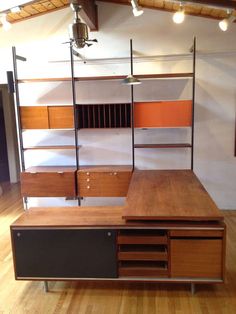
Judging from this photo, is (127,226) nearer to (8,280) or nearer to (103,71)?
(8,280)

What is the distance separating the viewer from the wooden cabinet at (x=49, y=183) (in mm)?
4023

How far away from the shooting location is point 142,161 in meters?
4.40

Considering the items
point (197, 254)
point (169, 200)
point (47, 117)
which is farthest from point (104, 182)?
point (197, 254)

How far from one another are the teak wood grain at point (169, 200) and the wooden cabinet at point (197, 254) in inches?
5.8

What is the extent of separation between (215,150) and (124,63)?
1.86 meters

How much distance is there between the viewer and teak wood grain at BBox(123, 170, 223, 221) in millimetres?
2242

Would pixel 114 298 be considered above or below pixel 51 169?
below

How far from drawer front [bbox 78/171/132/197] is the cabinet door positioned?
169 centimetres

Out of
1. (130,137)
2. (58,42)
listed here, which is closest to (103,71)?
(58,42)

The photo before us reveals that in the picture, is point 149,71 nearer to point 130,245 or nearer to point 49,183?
point 49,183

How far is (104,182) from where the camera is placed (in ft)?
13.1

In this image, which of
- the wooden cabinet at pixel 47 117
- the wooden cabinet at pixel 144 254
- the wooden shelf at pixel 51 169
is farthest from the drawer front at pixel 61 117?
the wooden cabinet at pixel 144 254

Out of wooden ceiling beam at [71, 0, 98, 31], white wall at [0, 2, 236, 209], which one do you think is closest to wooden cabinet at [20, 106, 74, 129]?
white wall at [0, 2, 236, 209]

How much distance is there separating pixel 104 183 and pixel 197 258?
6.55 ft
